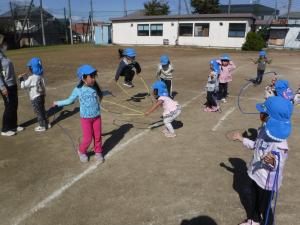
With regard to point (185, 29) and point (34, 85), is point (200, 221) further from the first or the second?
point (185, 29)

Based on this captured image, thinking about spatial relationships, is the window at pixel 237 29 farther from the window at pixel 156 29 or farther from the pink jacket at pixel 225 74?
the pink jacket at pixel 225 74

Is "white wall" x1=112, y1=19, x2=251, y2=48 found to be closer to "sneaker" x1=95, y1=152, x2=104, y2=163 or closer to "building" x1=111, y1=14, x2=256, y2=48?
"building" x1=111, y1=14, x2=256, y2=48

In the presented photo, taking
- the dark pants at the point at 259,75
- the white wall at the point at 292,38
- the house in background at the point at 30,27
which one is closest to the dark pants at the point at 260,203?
the dark pants at the point at 259,75

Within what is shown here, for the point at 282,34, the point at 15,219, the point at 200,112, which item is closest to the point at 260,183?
the point at 15,219

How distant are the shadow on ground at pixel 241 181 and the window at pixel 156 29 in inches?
1405

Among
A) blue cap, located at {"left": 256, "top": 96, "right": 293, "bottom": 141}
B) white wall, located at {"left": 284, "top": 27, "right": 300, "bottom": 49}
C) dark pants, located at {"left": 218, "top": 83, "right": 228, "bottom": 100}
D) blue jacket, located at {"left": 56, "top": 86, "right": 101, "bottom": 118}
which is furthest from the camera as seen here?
white wall, located at {"left": 284, "top": 27, "right": 300, "bottom": 49}

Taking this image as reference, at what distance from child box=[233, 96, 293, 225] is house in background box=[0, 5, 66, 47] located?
4160 centimetres


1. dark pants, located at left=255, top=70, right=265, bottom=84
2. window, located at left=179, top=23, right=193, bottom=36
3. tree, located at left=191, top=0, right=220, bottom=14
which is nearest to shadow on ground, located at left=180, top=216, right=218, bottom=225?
dark pants, located at left=255, top=70, right=265, bottom=84

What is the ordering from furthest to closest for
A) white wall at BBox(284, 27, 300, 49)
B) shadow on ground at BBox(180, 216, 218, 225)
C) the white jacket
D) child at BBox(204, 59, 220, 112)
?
white wall at BBox(284, 27, 300, 49) → child at BBox(204, 59, 220, 112) → the white jacket → shadow on ground at BBox(180, 216, 218, 225)

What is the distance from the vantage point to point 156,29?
4016cm

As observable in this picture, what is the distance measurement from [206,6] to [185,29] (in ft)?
38.7

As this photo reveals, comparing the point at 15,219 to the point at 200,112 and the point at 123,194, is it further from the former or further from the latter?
the point at 200,112

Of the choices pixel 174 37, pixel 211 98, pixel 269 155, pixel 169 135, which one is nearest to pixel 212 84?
pixel 211 98

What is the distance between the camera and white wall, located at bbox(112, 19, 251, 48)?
35.2 metres
